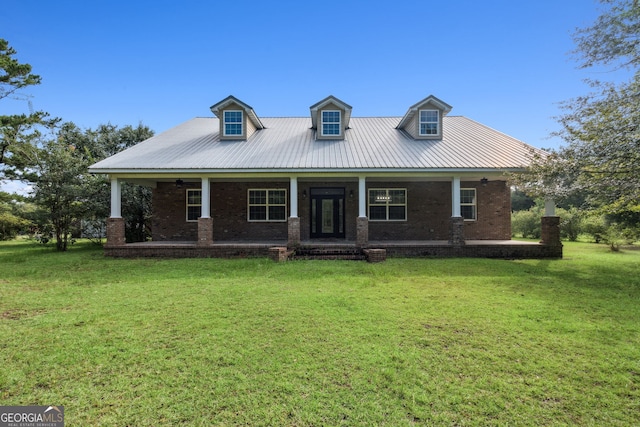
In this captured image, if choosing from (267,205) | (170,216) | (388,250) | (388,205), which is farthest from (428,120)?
(170,216)

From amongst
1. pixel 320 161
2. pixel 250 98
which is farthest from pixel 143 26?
pixel 320 161

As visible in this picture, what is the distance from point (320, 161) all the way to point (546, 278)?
799 centimetres

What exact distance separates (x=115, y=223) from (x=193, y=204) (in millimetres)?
3440

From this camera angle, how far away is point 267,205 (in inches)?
549

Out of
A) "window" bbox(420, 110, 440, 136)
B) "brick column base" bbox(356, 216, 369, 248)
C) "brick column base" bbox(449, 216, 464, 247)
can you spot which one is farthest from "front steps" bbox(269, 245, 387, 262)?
"window" bbox(420, 110, 440, 136)

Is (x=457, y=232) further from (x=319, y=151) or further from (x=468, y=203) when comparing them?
(x=319, y=151)

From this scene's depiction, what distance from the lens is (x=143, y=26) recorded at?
12906mm

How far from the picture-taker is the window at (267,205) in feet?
45.7

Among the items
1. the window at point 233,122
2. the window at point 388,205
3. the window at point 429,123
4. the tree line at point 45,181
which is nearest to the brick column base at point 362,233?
the window at point 388,205

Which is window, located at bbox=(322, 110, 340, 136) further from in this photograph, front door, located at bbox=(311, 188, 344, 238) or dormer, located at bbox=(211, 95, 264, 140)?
dormer, located at bbox=(211, 95, 264, 140)

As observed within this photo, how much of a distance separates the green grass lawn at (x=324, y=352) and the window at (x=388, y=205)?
22.6 feet

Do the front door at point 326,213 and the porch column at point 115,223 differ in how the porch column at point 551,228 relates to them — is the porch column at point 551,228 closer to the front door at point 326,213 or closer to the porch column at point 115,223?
the front door at point 326,213

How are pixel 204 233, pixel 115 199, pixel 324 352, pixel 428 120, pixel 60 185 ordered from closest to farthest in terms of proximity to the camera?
pixel 324 352, pixel 204 233, pixel 115 199, pixel 60 185, pixel 428 120

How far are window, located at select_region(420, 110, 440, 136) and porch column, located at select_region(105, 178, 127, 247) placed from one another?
44.0 ft
